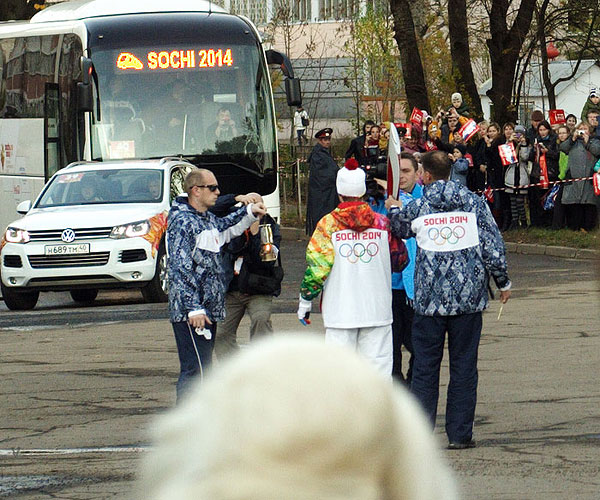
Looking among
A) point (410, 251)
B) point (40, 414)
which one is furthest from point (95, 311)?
point (410, 251)

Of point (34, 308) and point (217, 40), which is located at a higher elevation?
point (217, 40)

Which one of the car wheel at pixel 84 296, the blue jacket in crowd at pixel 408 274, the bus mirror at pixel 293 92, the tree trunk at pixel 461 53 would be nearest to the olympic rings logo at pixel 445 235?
the blue jacket in crowd at pixel 408 274

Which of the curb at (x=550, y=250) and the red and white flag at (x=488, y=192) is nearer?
the curb at (x=550, y=250)

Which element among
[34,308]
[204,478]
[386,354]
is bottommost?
[34,308]

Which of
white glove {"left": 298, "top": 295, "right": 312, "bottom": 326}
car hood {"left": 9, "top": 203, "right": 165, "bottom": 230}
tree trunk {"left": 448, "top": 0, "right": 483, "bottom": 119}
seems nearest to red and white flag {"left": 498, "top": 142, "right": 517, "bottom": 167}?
tree trunk {"left": 448, "top": 0, "right": 483, "bottom": 119}

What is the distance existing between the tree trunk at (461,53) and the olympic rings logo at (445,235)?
22.7m

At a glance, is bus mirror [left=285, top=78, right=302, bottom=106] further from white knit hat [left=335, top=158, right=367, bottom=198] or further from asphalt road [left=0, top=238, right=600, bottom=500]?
white knit hat [left=335, top=158, right=367, bottom=198]

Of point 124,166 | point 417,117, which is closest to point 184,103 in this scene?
point 124,166

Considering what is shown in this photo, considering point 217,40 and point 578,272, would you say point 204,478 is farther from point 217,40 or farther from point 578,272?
point 217,40

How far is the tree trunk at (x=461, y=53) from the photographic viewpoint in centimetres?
3109

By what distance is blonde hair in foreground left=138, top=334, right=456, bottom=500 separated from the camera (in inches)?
58.9

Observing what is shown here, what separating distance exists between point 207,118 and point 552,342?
36.4ft

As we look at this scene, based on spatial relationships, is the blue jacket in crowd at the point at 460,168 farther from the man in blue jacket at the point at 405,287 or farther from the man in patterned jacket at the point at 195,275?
the man in patterned jacket at the point at 195,275

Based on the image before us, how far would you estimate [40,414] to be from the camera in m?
9.89
